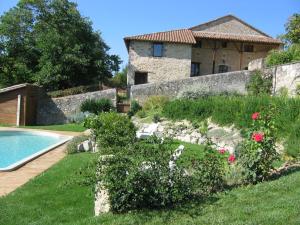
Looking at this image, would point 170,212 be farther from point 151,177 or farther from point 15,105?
point 15,105

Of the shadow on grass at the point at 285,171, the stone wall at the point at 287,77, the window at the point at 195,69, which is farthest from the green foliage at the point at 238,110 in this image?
the window at the point at 195,69

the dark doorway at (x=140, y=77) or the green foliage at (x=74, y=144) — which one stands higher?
the dark doorway at (x=140, y=77)

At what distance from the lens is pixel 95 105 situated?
25.4m

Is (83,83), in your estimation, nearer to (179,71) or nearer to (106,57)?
(106,57)

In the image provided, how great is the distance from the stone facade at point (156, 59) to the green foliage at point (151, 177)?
2575 cm

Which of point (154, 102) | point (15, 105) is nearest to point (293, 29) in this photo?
point (154, 102)

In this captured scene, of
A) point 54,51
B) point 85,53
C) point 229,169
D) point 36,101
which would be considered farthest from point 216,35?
point 229,169

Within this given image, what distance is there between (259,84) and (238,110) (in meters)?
10.6

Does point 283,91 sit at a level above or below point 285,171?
above

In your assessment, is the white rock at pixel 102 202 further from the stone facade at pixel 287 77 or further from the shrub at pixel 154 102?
the shrub at pixel 154 102

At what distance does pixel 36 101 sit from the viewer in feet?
85.4

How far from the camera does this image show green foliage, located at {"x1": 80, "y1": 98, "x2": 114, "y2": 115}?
83.3 ft

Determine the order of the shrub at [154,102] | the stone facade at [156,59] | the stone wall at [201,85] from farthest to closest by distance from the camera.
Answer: the stone facade at [156,59] < the stone wall at [201,85] < the shrub at [154,102]

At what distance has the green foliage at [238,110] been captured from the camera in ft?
38.0
